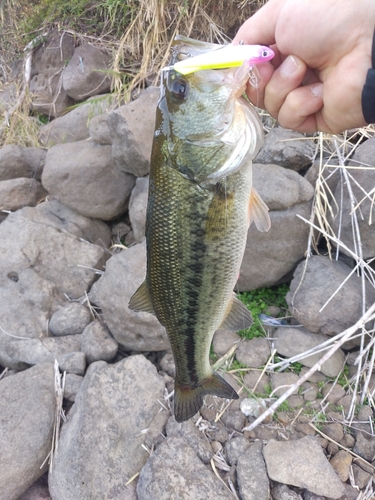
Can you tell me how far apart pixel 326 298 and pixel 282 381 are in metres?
0.71

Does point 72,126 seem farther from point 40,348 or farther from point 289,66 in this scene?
point 289,66

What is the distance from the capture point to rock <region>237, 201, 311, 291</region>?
10.7ft

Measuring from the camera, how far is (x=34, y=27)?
6.34m

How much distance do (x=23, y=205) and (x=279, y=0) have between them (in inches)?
139

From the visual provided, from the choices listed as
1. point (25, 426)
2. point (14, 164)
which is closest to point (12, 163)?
point (14, 164)

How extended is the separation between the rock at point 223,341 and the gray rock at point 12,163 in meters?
Answer: 3.17

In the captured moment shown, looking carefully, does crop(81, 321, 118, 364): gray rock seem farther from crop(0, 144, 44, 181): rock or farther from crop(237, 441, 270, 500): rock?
crop(0, 144, 44, 181): rock

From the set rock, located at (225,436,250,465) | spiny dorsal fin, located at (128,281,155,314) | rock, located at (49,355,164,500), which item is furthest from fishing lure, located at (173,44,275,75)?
rock, located at (225,436,250,465)

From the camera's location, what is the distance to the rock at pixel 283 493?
236cm

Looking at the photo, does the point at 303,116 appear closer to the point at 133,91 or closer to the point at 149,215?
the point at 149,215

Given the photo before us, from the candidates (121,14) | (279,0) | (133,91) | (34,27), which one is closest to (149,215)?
(279,0)

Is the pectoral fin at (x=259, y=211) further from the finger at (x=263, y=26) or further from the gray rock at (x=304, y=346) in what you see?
the gray rock at (x=304, y=346)

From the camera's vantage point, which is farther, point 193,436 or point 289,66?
point 193,436

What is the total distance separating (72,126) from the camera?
5.40 m
